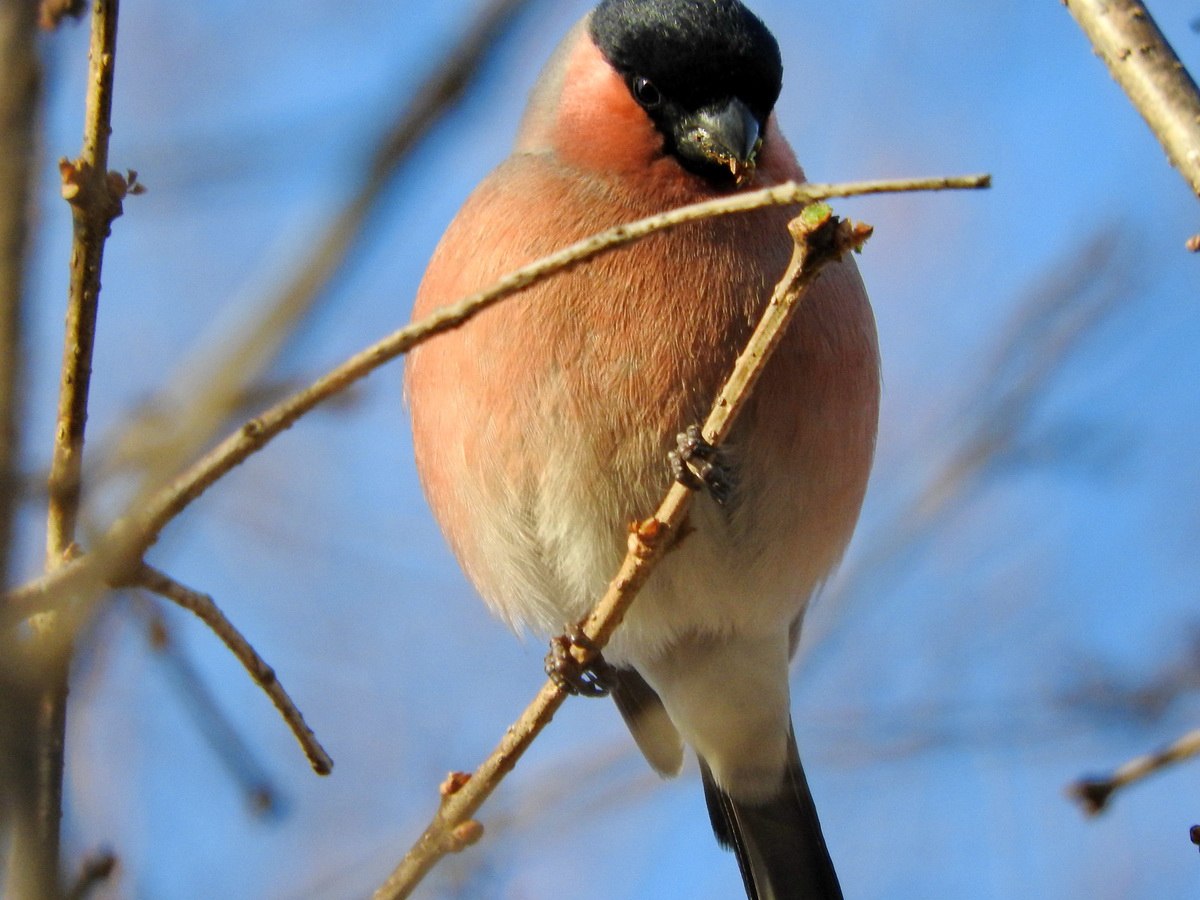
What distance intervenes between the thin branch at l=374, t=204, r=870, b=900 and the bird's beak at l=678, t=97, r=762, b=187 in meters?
1.02

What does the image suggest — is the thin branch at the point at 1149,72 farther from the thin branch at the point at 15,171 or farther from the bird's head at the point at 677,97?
the thin branch at the point at 15,171

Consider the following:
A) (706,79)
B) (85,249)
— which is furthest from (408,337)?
(706,79)

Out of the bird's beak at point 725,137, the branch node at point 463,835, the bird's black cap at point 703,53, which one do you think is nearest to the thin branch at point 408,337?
the branch node at point 463,835

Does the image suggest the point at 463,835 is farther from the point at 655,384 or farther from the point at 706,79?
the point at 706,79

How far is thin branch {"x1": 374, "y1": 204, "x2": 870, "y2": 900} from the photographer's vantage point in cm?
183

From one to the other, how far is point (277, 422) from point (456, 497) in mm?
1767

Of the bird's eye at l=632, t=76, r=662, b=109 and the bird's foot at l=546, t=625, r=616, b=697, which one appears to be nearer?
the bird's foot at l=546, t=625, r=616, b=697

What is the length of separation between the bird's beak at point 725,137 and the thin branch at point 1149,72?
1184 mm

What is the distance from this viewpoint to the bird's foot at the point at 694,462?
2756 millimetres

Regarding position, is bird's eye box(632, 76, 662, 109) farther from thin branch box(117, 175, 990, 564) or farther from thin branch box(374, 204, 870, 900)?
thin branch box(117, 175, 990, 564)

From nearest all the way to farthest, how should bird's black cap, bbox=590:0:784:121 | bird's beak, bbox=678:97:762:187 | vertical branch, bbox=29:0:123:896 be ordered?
vertical branch, bbox=29:0:123:896, bird's beak, bbox=678:97:762:187, bird's black cap, bbox=590:0:784:121

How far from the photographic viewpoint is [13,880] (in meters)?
1.07

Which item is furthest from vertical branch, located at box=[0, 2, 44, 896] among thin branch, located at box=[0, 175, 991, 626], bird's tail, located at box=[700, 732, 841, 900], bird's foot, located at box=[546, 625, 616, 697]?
bird's tail, located at box=[700, 732, 841, 900]

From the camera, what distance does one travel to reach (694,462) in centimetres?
278
